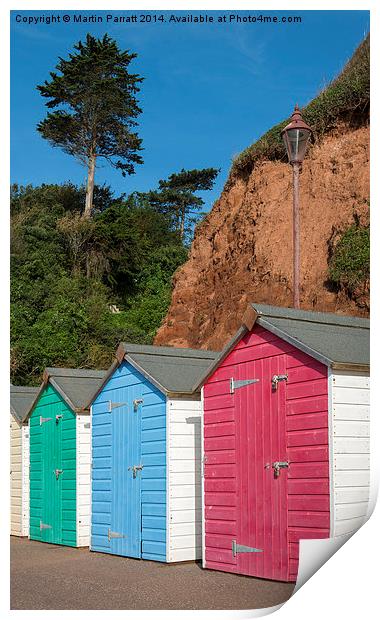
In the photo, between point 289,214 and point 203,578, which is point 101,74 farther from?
point 289,214

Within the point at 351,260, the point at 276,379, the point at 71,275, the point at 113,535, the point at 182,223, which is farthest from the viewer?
the point at 182,223

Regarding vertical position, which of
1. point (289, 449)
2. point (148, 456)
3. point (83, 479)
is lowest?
point (83, 479)

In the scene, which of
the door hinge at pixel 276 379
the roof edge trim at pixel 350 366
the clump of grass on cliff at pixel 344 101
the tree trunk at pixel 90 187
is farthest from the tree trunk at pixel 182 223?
the roof edge trim at pixel 350 366

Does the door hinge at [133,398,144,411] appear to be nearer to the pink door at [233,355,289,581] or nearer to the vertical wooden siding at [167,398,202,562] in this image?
the vertical wooden siding at [167,398,202,562]

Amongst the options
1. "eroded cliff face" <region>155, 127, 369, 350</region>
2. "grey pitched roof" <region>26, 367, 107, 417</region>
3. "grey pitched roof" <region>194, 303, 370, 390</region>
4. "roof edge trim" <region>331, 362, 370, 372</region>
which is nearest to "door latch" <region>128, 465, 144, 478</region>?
"grey pitched roof" <region>26, 367, 107, 417</region>

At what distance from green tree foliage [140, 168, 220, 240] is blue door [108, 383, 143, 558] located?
495 centimetres

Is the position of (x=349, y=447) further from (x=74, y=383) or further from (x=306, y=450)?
(x=74, y=383)

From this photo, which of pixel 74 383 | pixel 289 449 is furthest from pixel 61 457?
pixel 289 449

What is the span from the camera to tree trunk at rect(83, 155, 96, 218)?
32.7 feet

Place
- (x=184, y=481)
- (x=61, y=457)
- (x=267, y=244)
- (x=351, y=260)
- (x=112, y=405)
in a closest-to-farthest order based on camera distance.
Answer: (x=184, y=481), (x=112, y=405), (x=61, y=457), (x=351, y=260), (x=267, y=244)

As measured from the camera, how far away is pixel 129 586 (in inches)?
314

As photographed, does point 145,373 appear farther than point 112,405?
No

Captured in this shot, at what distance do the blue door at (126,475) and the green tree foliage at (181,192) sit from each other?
195 inches

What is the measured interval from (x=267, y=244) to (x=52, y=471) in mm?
6947
